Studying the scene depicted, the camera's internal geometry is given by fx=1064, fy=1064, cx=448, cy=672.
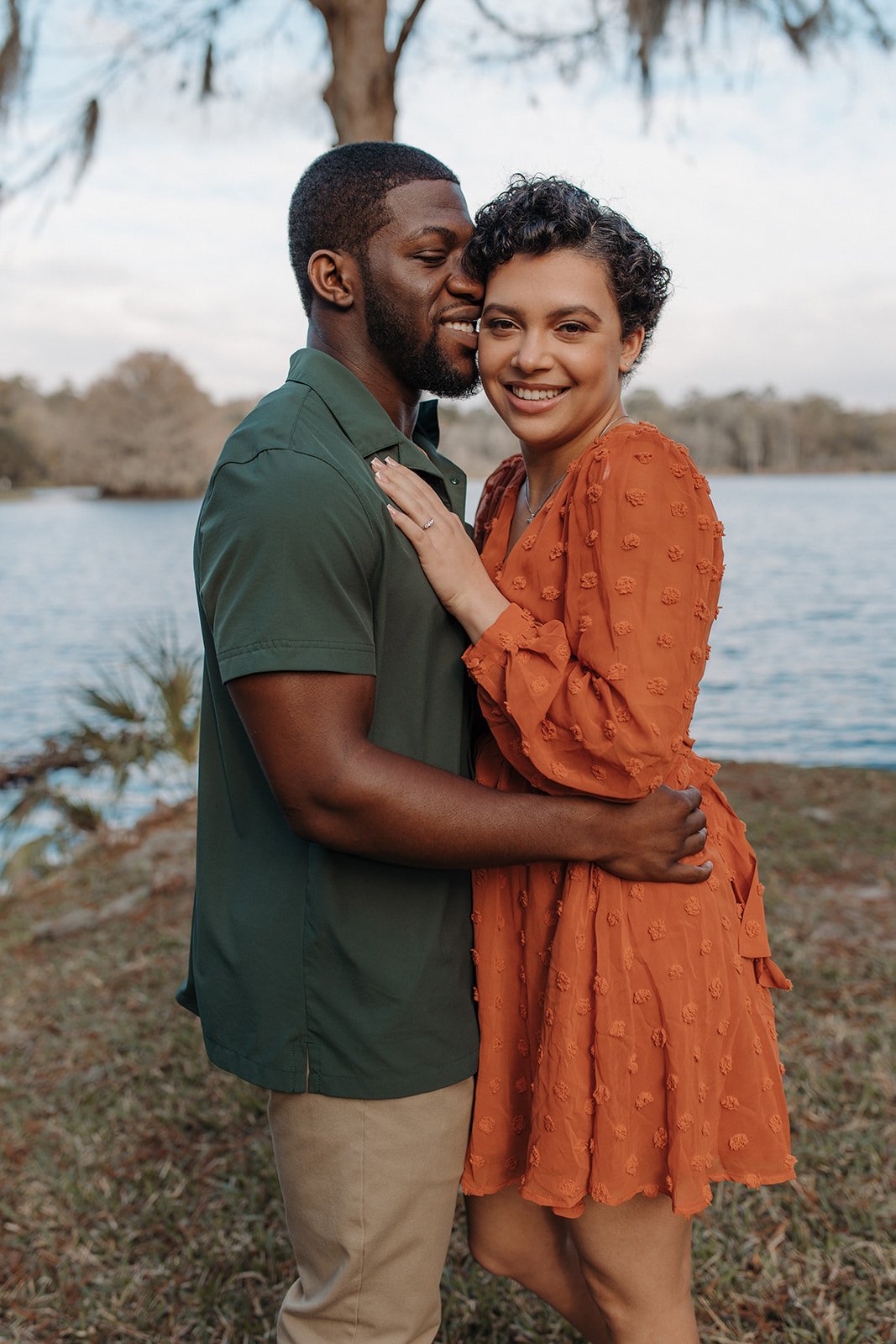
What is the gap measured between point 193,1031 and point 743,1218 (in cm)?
205

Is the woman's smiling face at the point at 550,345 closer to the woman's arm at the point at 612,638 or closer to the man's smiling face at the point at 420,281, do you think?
the man's smiling face at the point at 420,281

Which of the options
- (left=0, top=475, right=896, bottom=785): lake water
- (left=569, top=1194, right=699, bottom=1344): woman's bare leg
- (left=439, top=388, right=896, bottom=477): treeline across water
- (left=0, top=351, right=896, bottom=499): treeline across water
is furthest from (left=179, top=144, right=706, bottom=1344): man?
(left=439, top=388, right=896, bottom=477): treeline across water

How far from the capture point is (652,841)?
172 cm

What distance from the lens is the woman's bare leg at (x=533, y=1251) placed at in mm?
2127

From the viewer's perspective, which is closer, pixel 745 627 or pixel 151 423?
pixel 745 627

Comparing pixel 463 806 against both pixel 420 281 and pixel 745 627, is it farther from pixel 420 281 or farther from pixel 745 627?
pixel 745 627

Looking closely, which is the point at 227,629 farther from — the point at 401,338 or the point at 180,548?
the point at 180,548

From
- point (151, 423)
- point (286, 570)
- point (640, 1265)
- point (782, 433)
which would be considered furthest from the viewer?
point (782, 433)

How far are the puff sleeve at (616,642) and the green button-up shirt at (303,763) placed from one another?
6.5 inches

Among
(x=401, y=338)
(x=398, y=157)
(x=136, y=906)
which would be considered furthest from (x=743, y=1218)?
(x=136, y=906)

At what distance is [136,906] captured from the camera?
207 inches

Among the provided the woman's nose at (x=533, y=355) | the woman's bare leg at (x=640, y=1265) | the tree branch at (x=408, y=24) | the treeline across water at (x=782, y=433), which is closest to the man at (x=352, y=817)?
the woman's nose at (x=533, y=355)

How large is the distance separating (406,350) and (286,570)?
25.8 inches

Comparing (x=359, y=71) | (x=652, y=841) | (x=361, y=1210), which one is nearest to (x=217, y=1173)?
(x=361, y=1210)
